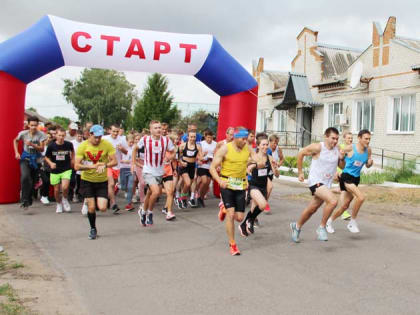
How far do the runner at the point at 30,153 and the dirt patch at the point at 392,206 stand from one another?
685cm

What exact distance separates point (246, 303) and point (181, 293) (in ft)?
2.35

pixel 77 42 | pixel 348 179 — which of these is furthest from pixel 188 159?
pixel 348 179

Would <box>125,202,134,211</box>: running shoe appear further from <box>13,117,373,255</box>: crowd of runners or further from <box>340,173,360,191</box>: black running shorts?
<box>340,173,360,191</box>: black running shorts

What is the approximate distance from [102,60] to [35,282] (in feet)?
23.0

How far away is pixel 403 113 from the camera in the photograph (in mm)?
20281

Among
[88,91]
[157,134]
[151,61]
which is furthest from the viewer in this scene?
[88,91]

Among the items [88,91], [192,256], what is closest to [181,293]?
[192,256]

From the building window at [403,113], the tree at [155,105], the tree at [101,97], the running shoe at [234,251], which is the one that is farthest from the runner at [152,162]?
the tree at [101,97]

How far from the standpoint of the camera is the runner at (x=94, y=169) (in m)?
7.45

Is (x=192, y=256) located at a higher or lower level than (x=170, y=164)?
lower

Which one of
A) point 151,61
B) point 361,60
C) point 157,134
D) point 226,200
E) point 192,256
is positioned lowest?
point 192,256

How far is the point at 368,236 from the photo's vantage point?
26.0 feet

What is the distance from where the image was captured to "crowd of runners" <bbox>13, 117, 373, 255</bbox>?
683 centimetres

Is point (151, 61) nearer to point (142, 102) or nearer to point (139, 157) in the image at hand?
point (139, 157)
